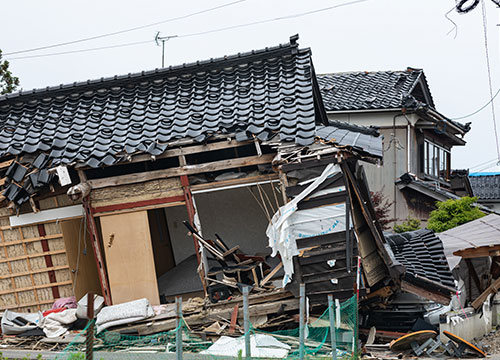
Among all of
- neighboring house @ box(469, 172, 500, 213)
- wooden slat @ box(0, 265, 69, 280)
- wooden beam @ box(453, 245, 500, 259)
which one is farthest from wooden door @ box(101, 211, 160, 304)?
neighboring house @ box(469, 172, 500, 213)

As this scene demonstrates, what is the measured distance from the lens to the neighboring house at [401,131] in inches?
834

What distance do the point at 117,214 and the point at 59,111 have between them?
148 inches

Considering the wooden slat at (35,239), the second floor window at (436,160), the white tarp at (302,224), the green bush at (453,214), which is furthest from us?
the second floor window at (436,160)

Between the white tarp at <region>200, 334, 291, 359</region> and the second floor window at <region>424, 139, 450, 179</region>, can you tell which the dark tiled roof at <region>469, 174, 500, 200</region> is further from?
the white tarp at <region>200, 334, 291, 359</region>

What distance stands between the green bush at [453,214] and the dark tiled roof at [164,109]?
326 inches

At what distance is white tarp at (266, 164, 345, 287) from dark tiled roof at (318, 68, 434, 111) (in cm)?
1132

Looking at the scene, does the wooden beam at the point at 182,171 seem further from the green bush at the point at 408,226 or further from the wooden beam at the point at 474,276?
the green bush at the point at 408,226

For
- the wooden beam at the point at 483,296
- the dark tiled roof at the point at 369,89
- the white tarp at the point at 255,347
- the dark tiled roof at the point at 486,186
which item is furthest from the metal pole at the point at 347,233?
the dark tiled roof at the point at 486,186

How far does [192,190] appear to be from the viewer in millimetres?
11773

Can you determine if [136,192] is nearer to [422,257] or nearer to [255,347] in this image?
[255,347]

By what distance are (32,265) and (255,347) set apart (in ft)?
19.9

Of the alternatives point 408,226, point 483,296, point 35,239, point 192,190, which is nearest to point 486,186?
point 408,226

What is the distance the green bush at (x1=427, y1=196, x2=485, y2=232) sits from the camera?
61.1 ft

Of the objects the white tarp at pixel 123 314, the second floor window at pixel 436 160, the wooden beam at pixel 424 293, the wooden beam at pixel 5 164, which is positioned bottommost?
the wooden beam at pixel 424 293
